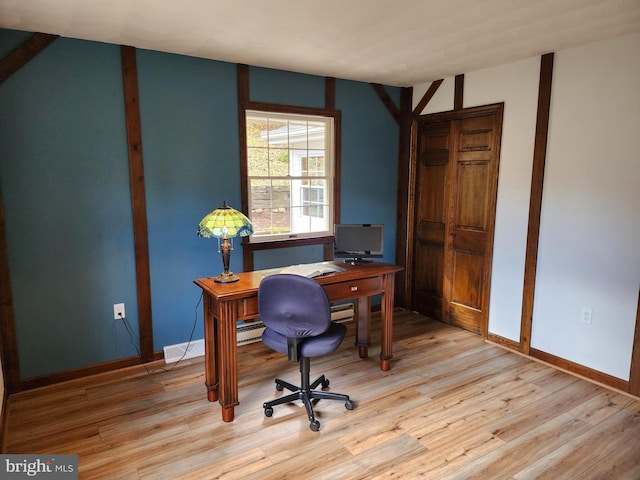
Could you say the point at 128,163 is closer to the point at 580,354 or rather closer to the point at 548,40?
the point at 548,40

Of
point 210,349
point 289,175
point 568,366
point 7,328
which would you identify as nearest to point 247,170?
point 289,175

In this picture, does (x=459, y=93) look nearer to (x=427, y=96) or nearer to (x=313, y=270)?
(x=427, y=96)

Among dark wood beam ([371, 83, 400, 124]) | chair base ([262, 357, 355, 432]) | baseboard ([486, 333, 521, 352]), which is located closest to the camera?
chair base ([262, 357, 355, 432])

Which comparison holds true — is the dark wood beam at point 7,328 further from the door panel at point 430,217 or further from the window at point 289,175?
the door panel at point 430,217

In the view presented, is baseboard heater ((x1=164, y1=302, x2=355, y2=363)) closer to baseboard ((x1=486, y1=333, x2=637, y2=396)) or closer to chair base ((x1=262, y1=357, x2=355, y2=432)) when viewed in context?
chair base ((x1=262, y1=357, x2=355, y2=432))

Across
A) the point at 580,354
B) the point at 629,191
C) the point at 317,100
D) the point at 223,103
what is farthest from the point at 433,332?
the point at 223,103

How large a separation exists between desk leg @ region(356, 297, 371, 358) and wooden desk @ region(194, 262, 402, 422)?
0.01m

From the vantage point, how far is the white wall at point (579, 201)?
2.96 m

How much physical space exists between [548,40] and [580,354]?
2380 mm

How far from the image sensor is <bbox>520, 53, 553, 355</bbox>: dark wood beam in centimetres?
337

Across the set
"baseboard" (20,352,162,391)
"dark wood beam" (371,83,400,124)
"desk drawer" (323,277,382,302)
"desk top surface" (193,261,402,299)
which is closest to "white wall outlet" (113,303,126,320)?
"baseboard" (20,352,162,391)

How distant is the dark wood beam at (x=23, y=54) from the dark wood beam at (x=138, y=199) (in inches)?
19.2

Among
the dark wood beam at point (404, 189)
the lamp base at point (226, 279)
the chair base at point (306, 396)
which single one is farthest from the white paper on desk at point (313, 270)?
the dark wood beam at point (404, 189)

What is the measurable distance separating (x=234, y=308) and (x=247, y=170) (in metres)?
1.59
